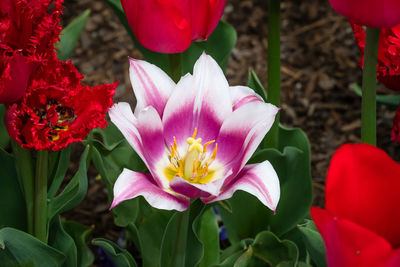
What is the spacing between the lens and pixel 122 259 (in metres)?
1.10

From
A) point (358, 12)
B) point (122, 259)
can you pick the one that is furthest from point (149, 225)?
point (358, 12)

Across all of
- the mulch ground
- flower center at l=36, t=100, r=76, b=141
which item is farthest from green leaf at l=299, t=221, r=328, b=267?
the mulch ground

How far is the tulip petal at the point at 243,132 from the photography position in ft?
2.95

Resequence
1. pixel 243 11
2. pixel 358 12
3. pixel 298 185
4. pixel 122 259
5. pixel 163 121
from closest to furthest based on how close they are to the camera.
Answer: pixel 358 12 < pixel 163 121 < pixel 122 259 < pixel 298 185 < pixel 243 11

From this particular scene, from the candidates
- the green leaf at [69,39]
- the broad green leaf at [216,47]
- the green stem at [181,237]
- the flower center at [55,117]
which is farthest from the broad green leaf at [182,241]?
the green leaf at [69,39]

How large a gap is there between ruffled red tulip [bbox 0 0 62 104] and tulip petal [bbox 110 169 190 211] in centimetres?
20

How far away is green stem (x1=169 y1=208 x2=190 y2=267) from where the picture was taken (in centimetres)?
98

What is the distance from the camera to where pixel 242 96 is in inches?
39.2

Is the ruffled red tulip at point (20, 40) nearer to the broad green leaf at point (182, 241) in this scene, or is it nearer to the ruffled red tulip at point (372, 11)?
the broad green leaf at point (182, 241)

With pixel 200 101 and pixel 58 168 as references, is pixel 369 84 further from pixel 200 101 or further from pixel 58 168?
pixel 58 168

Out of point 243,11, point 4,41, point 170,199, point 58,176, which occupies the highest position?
point 4,41

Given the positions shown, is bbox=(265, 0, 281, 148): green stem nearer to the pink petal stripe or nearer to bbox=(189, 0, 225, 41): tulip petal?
bbox=(189, 0, 225, 41): tulip petal

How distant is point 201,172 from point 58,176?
0.31m

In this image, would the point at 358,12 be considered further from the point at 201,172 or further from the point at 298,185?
the point at 298,185
